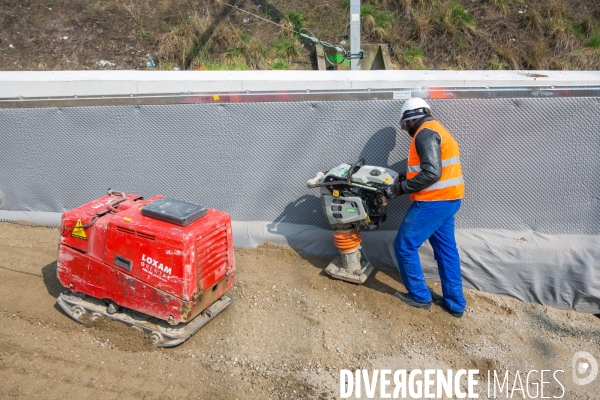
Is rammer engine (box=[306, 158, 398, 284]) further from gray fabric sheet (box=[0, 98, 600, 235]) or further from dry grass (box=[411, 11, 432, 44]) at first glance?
dry grass (box=[411, 11, 432, 44])

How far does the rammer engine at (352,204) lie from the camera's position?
476 centimetres

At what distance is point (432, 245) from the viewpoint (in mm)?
4914

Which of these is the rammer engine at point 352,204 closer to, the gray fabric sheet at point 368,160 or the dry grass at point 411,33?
the gray fabric sheet at point 368,160

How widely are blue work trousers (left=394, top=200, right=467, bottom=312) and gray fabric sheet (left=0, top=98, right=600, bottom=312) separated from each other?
1.82 ft

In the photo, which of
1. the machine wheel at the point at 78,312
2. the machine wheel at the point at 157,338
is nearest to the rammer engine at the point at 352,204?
the machine wheel at the point at 157,338

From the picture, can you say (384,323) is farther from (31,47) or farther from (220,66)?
(31,47)

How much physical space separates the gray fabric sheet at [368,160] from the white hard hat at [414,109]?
449 mm

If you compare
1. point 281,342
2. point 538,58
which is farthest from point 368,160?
point 538,58

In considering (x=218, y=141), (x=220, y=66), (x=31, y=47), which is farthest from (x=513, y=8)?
(x=31, y=47)

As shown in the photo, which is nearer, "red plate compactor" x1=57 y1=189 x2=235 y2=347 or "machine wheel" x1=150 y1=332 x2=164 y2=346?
"red plate compactor" x1=57 y1=189 x2=235 y2=347

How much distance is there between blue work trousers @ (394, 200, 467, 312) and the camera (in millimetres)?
4602

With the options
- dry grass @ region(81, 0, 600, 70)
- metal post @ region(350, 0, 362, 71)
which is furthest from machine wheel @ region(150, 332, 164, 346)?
dry grass @ region(81, 0, 600, 70)

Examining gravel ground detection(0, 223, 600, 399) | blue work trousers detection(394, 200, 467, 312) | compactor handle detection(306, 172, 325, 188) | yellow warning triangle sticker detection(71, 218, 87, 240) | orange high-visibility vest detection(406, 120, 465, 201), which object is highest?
orange high-visibility vest detection(406, 120, 465, 201)

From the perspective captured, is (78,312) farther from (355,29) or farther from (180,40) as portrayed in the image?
(180,40)
